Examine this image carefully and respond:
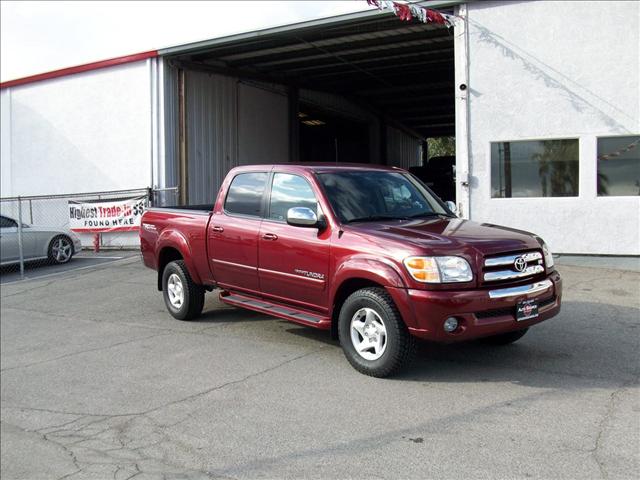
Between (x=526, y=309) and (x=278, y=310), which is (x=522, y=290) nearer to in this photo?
(x=526, y=309)

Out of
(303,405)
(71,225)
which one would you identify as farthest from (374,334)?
(71,225)

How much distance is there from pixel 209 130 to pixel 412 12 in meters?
7.81

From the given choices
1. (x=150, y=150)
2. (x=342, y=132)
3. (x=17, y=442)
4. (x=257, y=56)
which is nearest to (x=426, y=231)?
(x=17, y=442)

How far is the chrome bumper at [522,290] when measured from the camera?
192 inches

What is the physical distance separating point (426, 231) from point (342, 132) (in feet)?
77.3

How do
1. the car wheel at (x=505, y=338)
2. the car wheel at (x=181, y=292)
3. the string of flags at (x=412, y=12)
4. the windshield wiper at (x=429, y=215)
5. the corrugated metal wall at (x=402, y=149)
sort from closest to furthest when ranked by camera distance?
the car wheel at (x=505, y=338)
the windshield wiper at (x=429, y=215)
the car wheel at (x=181, y=292)
the string of flags at (x=412, y=12)
the corrugated metal wall at (x=402, y=149)

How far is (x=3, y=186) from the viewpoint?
62.5 ft

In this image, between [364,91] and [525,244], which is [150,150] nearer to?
[364,91]

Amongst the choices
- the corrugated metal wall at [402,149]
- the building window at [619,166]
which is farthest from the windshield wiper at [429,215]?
the corrugated metal wall at [402,149]

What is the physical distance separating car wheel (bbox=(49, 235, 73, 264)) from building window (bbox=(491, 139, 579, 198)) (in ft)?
31.5

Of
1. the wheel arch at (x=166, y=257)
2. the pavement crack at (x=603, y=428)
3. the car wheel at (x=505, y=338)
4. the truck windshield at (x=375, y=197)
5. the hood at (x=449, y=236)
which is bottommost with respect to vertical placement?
the pavement crack at (x=603, y=428)

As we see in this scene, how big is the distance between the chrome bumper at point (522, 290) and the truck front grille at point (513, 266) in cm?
9

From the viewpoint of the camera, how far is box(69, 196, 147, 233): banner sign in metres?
14.9

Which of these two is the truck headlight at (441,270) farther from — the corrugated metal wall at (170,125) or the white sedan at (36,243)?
the corrugated metal wall at (170,125)
